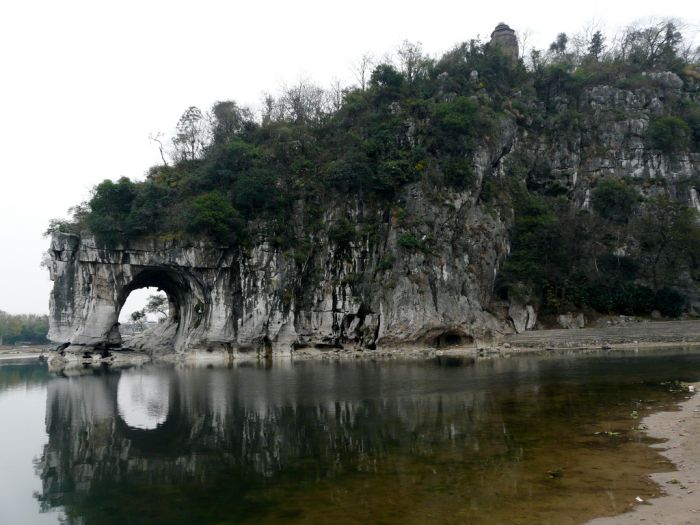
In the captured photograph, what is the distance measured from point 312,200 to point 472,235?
14.3m

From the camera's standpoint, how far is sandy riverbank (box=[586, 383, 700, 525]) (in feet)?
23.0

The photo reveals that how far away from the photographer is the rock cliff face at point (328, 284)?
138 ft

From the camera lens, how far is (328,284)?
144 ft

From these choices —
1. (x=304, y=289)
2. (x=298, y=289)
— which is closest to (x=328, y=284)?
(x=304, y=289)

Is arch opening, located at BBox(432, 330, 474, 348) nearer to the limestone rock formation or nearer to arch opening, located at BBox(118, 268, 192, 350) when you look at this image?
the limestone rock formation

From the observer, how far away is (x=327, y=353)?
137 ft

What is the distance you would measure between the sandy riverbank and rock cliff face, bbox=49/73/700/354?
2842cm

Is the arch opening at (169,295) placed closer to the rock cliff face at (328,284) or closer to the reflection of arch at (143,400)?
the rock cliff face at (328,284)

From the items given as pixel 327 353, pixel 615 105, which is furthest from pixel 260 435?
pixel 615 105

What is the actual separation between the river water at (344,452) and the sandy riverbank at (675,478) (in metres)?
0.27

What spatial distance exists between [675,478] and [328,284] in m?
36.0

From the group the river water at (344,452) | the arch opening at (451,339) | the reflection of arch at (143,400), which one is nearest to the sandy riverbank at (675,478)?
the river water at (344,452)

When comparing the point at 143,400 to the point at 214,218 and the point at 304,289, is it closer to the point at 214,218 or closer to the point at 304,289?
the point at 214,218

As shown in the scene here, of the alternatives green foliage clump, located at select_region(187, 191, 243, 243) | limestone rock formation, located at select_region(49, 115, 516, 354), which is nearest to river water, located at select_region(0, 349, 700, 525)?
limestone rock formation, located at select_region(49, 115, 516, 354)
